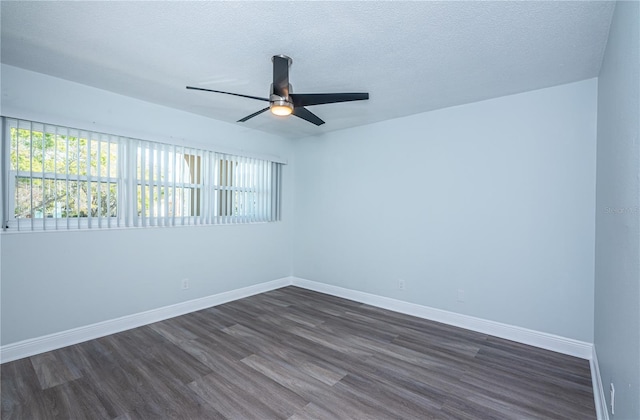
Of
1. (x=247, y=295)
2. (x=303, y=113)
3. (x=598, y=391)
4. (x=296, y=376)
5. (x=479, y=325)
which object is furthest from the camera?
(x=247, y=295)

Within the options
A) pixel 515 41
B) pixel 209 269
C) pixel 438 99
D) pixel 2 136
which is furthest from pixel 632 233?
pixel 2 136

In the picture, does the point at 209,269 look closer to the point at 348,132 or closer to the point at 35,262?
the point at 35,262

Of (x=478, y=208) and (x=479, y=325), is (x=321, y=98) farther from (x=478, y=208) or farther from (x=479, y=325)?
(x=479, y=325)

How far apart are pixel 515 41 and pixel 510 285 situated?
2245 millimetres

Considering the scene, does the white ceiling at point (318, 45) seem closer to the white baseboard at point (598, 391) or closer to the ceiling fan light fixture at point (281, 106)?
the ceiling fan light fixture at point (281, 106)

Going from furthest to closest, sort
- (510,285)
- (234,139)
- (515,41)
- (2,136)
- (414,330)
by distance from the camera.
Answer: (234,139) < (414,330) < (510,285) < (2,136) < (515,41)

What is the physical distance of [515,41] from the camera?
2.05 metres

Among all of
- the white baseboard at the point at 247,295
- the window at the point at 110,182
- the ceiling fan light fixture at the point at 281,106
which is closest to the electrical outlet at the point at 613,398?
the white baseboard at the point at 247,295

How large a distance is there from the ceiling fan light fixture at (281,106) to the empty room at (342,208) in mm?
24

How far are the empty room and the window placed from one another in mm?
21

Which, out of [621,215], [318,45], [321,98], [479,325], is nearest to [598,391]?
[479,325]

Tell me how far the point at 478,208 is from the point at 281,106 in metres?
2.38

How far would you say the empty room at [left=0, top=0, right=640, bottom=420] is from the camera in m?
1.87

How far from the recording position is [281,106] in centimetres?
219
